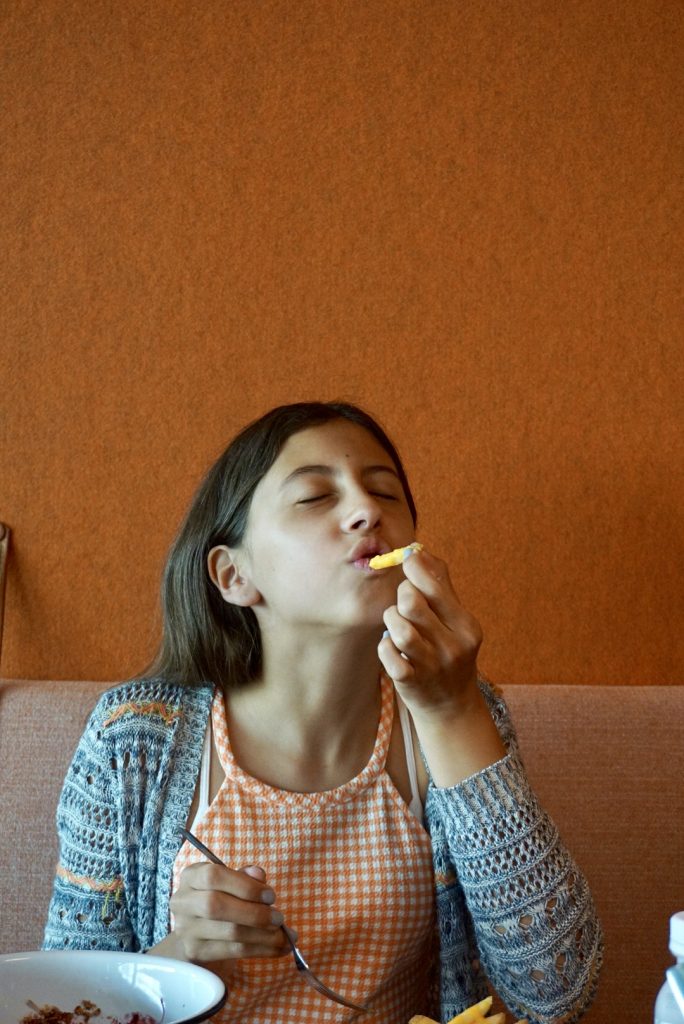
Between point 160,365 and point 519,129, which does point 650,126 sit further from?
point 160,365

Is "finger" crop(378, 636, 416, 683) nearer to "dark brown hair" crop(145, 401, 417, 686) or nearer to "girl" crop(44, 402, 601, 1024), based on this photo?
"girl" crop(44, 402, 601, 1024)

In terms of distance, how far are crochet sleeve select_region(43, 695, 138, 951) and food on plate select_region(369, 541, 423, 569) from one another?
1.29 feet

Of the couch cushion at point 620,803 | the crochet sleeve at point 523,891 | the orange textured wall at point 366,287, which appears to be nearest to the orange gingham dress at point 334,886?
the crochet sleeve at point 523,891

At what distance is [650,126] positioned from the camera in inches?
71.7

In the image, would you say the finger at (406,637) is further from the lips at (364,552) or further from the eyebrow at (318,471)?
the eyebrow at (318,471)

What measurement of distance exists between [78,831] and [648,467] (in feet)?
3.60

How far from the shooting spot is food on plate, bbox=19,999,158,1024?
667mm

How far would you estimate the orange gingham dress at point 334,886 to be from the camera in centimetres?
110

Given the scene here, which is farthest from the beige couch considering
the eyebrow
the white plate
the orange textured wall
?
the white plate

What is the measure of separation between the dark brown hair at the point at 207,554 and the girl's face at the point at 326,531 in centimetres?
3

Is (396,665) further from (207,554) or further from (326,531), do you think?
(207,554)

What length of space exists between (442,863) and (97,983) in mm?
535

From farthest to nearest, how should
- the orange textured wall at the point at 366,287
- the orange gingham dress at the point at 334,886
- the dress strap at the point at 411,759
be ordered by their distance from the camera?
the orange textured wall at the point at 366,287 → the dress strap at the point at 411,759 → the orange gingham dress at the point at 334,886

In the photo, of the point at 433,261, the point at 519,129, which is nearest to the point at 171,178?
the point at 433,261
